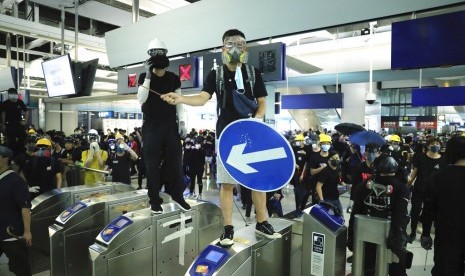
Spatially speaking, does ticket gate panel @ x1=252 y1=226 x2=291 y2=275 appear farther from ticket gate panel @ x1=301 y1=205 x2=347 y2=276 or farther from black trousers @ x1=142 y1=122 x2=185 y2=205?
black trousers @ x1=142 y1=122 x2=185 y2=205

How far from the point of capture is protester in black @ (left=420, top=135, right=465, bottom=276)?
255 centimetres

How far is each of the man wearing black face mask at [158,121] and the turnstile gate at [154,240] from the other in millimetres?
418

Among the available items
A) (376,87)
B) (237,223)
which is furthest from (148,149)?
(376,87)

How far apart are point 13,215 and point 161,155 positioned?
5.69 ft

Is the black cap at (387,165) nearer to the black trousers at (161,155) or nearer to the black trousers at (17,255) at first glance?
the black trousers at (161,155)

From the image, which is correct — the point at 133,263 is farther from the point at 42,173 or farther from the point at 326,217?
the point at 42,173

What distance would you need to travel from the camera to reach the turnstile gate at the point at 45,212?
13.5ft

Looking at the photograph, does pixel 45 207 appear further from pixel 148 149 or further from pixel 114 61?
pixel 114 61

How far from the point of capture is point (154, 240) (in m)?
3.32

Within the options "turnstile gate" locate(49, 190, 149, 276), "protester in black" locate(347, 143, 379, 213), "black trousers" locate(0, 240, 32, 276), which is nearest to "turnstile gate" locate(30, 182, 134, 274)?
"turnstile gate" locate(49, 190, 149, 276)

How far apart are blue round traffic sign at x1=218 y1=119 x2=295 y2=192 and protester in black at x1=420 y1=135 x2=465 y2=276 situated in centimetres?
147

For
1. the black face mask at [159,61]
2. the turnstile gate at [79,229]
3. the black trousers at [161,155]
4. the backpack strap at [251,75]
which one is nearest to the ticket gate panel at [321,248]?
the backpack strap at [251,75]

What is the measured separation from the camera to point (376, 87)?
19.7 metres

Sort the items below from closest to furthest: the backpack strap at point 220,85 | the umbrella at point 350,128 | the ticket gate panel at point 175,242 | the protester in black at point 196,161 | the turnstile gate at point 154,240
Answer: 1. the backpack strap at point 220,85
2. the turnstile gate at point 154,240
3. the ticket gate panel at point 175,242
4. the umbrella at point 350,128
5. the protester in black at point 196,161
